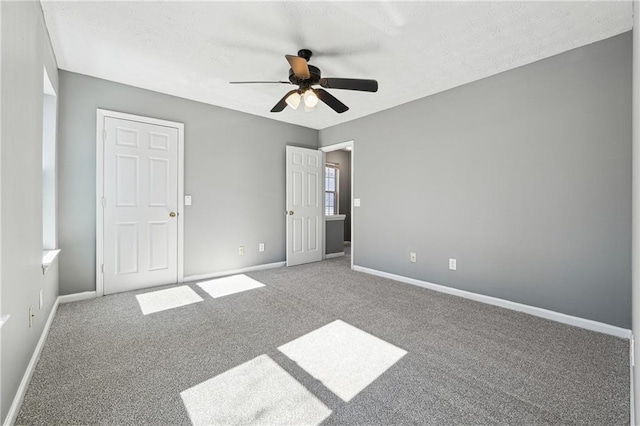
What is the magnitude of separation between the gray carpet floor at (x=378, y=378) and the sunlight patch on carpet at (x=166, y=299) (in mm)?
122

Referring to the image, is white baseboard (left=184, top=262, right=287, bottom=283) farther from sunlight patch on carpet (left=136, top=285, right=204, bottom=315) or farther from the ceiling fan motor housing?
the ceiling fan motor housing

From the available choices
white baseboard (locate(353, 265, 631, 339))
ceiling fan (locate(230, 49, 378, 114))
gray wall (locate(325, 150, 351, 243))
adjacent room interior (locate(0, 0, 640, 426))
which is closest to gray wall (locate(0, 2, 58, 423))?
adjacent room interior (locate(0, 0, 640, 426))

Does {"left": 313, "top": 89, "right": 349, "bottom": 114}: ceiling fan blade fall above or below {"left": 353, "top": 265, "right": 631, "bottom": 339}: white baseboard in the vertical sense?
above

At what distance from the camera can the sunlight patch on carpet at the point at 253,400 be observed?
55.4 inches

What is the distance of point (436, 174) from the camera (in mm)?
3561

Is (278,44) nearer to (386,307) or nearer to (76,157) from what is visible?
(76,157)

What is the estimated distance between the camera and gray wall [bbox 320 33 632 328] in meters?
2.36

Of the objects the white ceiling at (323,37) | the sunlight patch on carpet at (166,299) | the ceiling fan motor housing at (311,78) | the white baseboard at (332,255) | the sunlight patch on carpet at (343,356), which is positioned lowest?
the sunlight patch on carpet at (343,356)

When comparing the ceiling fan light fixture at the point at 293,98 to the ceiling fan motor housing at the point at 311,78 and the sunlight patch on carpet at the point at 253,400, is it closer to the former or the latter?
the ceiling fan motor housing at the point at 311,78

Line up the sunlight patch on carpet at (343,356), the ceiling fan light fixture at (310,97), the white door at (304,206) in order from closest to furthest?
the sunlight patch on carpet at (343,356), the ceiling fan light fixture at (310,97), the white door at (304,206)

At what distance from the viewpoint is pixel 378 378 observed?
5.70 feet

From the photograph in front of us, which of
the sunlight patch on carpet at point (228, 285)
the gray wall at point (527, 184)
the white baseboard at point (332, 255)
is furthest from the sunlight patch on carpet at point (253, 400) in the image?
the white baseboard at point (332, 255)

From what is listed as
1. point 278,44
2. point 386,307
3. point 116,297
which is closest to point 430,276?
point 386,307

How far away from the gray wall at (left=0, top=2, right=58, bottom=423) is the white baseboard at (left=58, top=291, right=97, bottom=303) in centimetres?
110
